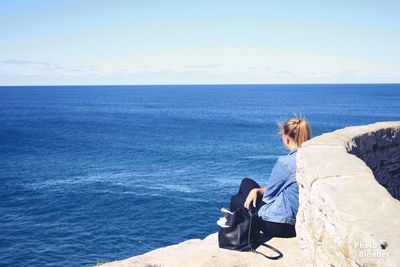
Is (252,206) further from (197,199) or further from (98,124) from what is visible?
(98,124)

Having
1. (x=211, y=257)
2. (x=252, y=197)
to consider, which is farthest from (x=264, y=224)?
(x=211, y=257)

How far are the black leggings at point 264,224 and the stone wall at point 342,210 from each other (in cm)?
119

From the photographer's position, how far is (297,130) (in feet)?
21.4

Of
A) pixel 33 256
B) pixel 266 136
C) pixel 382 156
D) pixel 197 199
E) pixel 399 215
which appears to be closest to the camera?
pixel 399 215

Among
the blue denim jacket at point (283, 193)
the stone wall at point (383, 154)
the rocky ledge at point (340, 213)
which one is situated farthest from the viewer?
the stone wall at point (383, 154)

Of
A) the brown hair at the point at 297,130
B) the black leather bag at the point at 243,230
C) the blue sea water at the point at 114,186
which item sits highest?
the brown hair at the point at 297,130

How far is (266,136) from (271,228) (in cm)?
7197

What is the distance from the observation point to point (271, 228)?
22.0ft

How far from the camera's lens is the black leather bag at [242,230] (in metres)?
6.63

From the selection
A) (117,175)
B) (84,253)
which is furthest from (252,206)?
(117,175)

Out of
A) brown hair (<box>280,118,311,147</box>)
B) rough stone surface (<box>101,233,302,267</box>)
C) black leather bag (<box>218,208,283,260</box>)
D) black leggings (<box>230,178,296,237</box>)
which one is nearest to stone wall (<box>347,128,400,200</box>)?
brown hair (<box>280,118,311,147</box>)

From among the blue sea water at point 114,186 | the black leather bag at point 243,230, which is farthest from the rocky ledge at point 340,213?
the blue sea water at point 114,186

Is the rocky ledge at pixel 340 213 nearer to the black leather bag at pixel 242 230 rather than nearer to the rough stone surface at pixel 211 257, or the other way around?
the rough stone surface at pixel 211 257

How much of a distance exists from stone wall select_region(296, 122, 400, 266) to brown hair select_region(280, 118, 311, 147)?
21cm
